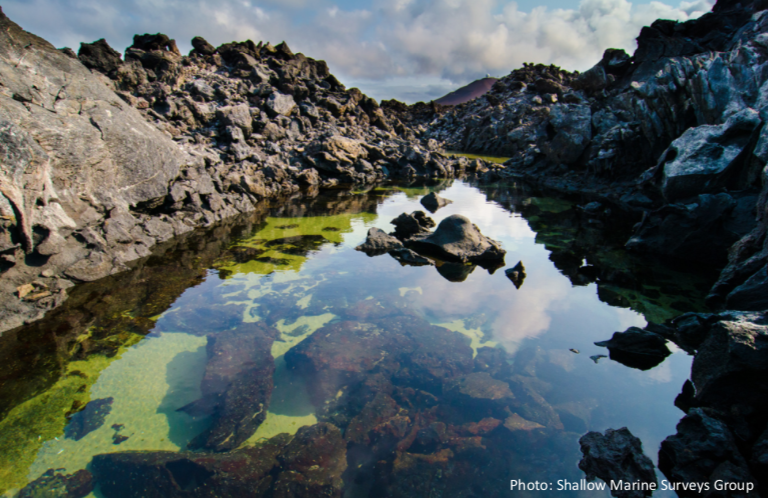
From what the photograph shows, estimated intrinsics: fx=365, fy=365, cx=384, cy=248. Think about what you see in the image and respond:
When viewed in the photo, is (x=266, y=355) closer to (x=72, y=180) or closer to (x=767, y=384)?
(x=767, y=384)

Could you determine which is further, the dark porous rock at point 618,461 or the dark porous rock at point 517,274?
the dark porous rock at point 517,274

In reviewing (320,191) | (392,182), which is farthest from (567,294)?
(392,182)

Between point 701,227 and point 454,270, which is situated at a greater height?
point 701,227

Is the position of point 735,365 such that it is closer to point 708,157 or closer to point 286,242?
point 708,157

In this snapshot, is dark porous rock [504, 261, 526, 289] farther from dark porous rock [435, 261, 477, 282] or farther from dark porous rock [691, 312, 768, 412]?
dark porous rock [691, 312, 768, 412]

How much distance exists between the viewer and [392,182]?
33.0 m

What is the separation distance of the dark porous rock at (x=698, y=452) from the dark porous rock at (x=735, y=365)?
59 cm

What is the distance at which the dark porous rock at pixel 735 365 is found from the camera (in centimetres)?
461

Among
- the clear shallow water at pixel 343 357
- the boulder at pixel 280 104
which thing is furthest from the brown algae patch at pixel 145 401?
the boulder at pixel 280 104

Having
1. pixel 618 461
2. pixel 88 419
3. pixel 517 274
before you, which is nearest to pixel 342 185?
pixel 517 274

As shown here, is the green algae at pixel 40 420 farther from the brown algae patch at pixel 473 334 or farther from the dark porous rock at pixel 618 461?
the dark porous rock at pixel 618 461

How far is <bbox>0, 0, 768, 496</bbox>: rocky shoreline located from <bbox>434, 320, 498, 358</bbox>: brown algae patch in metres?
0.31

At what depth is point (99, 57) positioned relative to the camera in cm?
2934

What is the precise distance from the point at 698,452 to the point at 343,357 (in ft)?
17.3
